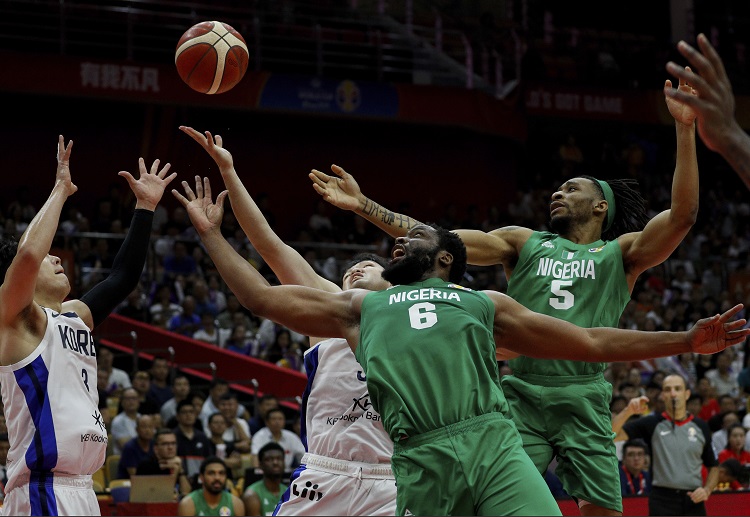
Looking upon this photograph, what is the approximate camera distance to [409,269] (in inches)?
206

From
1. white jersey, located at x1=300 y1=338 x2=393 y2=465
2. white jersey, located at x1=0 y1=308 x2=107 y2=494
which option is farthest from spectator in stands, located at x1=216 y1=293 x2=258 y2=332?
white jersey, located at x1=0 y1=308 x2=107 y2=494

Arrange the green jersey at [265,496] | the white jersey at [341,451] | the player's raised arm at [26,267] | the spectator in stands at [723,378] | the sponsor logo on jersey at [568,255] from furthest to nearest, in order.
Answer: the spectator in stands at [723,378]
the green jersey at [265,496]
the sponsor logo on jersey at [568,255]
the white jersey at [341,451]
the player's raised arm at [26,267]

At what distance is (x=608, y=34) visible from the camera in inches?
1102

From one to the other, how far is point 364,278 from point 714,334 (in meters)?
2.13

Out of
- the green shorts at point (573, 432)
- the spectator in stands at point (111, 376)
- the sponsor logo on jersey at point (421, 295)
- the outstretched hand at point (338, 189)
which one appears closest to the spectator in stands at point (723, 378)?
the spectator in stands at point (111, 376)

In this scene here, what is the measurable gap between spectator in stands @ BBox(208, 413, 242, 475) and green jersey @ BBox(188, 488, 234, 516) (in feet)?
6.86

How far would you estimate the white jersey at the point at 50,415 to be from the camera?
5.63 metres

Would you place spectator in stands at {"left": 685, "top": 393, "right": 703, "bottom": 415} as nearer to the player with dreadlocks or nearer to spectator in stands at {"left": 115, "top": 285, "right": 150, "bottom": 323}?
spectator in stands at {"left": 115, "top": 285, "right": 150, "bottom": 323}

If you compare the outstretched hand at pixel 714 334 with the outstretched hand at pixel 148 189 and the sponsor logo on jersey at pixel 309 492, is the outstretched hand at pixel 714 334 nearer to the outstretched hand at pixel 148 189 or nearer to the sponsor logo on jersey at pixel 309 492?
the sponsor logo on jersey at pixel 309 492

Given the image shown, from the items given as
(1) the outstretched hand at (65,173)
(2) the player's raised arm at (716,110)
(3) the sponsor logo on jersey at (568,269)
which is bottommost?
(3) the sponsor logo on jersey at (568,269)

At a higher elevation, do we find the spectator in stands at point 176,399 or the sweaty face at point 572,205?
the sweaty face at point 572,205

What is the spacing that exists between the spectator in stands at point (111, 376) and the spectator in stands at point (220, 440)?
1.41m

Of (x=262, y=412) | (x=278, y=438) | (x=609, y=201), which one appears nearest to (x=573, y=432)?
(x=609, y=201)

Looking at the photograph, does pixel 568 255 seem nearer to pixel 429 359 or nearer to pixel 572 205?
pixel 572 205
